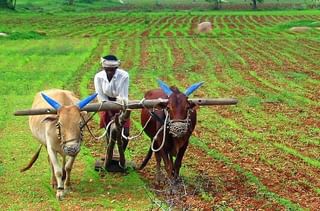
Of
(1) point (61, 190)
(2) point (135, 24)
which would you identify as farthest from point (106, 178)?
(2) point (135, 24)

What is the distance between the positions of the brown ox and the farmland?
0.50m

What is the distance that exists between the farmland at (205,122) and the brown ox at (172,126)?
1.64 feet

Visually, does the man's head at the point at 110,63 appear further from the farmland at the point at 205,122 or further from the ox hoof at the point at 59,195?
the ox hoof at the point at 59,195

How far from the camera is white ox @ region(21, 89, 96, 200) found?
8.46 metres

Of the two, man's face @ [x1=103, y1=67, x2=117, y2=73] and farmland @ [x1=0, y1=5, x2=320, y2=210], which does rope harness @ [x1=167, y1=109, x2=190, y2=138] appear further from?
man's face @ [x1=103, y1=67, x2=117, y2=73]

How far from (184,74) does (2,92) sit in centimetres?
652

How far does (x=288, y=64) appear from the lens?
23.6 m

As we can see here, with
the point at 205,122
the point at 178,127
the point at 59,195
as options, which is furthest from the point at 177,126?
the point at 205,122

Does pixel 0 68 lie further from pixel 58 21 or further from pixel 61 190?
pixel 58 21

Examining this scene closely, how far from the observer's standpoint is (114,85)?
391 inches

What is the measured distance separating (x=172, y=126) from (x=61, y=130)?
1.55 m

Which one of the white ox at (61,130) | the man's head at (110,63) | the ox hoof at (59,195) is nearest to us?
the white ox at (61,130)

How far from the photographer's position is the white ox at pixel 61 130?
27.8 ft

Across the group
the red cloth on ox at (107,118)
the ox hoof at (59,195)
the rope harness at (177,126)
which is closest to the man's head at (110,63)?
the red cloth on ox at (107,118)
